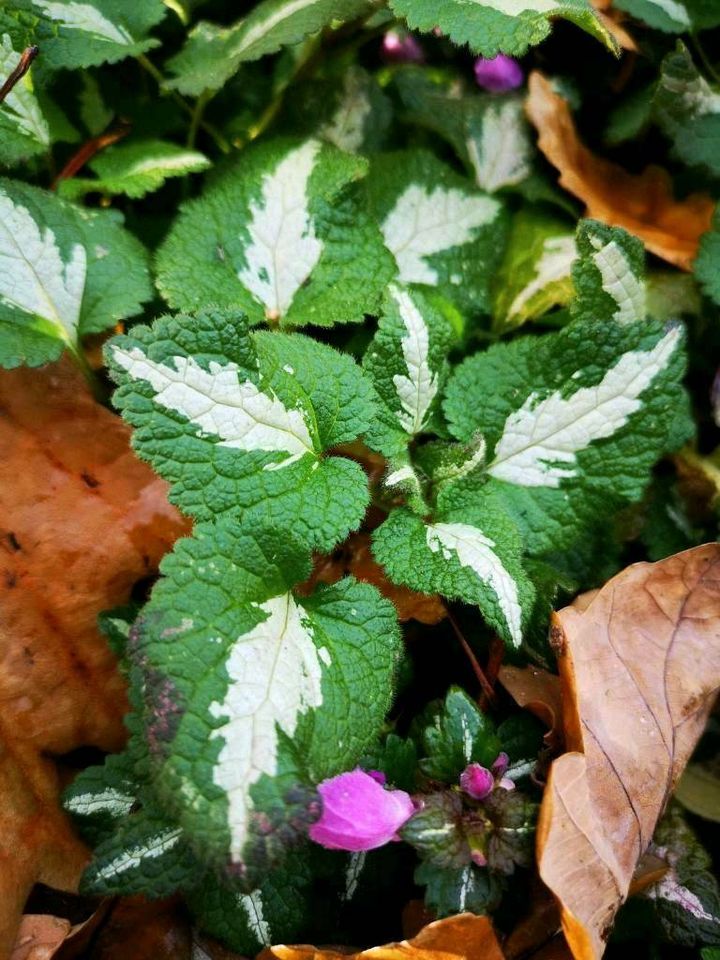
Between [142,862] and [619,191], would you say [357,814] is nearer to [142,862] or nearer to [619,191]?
[142,862]

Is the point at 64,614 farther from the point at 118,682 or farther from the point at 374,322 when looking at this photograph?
the point at 374,322

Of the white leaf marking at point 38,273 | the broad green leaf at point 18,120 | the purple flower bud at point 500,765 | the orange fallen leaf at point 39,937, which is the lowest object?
the orange fallen leaf at point 39,937

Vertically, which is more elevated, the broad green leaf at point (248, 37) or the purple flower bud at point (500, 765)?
the broad green leaf at point (248, 37)

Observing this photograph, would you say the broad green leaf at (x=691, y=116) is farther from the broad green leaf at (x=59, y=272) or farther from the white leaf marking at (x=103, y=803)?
the white leaf marking at (x=103, y=803)

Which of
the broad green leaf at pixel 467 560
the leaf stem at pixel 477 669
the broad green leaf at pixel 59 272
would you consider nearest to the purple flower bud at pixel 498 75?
the broad green leaf at pixel 59 272

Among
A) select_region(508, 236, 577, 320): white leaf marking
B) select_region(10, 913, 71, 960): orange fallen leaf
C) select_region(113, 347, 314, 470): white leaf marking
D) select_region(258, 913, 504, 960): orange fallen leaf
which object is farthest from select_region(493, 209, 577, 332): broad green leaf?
select_region(10, 913, 71, 960): orange fallen leaf

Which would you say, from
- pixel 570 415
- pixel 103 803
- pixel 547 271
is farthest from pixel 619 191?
pixel 103 803

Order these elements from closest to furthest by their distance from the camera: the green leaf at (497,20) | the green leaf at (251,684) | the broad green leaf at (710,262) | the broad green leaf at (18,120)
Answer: the green leaf at (251,684)
the green leaf at (497,20)
the broad green leaf at (18,120)
the broad green leaf at (710,262)

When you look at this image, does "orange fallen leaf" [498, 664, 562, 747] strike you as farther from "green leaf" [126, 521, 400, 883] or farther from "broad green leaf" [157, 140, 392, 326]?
"broad green leaf" [157, 140, 392, 326]
